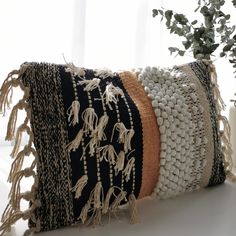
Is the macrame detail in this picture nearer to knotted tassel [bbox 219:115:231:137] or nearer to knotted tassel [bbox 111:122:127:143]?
knotted tassel [bbox 111:122:127:143]

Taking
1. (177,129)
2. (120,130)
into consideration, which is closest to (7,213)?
(120,130)

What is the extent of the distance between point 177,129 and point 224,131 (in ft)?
0.67

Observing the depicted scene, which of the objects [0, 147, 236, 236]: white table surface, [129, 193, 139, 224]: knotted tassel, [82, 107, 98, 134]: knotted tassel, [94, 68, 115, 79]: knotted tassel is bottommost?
[0, 147, 236, 236]: white table surface

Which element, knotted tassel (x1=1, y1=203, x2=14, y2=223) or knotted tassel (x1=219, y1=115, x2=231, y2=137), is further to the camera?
knotted tassel (x1=219, y1=115, x2=231, y2=137)

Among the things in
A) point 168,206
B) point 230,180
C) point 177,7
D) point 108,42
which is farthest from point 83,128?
point 177,7

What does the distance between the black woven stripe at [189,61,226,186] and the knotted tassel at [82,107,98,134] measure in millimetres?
289

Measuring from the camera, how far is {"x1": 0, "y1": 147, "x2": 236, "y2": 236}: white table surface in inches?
30.0

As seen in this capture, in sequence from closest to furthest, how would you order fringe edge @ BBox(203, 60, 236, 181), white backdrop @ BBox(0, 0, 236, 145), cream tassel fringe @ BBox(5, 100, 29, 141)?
1. cream tassel fringe @ BBox(5, 100, 29, 141)
2. fringe edge @ BBox(203, 60, 236, 181)
3. white backdrop @ BBox(0, 0, 236, 145)

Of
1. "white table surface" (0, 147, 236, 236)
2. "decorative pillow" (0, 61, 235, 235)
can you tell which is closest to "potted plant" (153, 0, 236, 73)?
"decorative pillow" (0, 61, 235, 235)

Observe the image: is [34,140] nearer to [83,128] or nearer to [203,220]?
[83,128]

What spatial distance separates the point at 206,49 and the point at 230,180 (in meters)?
0.32

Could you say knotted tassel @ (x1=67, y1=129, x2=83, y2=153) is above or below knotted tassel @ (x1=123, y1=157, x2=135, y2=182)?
above

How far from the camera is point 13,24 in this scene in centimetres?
115

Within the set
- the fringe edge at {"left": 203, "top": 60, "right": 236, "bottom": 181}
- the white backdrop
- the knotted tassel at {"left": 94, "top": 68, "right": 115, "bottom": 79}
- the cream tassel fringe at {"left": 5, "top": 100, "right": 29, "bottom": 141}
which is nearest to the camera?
the cream tassel fringe at {"left": 5, "top": 100, "right": 29, "bottom": 141}
